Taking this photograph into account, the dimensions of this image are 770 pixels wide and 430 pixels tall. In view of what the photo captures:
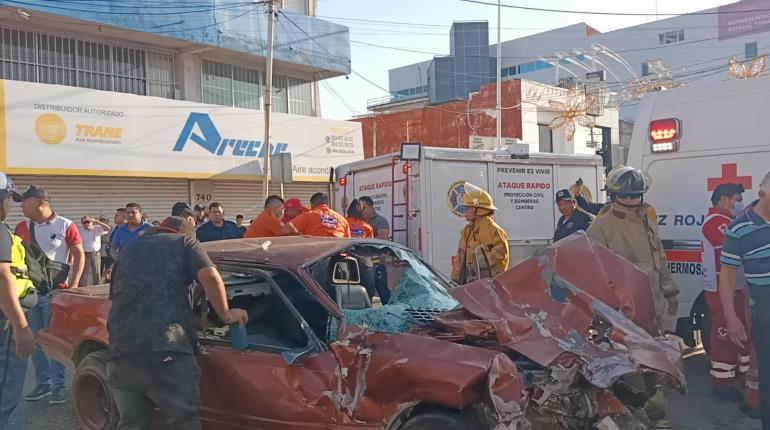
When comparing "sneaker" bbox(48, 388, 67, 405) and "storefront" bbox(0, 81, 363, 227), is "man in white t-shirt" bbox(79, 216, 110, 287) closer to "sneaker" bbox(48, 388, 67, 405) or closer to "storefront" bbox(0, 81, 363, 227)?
"storefront" bbox(0, 81, 363, 227)

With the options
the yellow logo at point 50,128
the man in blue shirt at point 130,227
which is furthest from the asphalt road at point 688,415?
the yellow logo at point 50,128

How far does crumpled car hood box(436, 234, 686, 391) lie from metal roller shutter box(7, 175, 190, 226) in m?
12.4

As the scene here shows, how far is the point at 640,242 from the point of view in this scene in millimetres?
4867

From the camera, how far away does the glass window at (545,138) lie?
2521 cm

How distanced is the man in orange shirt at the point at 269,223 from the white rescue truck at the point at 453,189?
1993mm

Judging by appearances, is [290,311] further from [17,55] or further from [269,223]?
Result: [17,55]

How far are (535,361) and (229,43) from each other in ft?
50.3

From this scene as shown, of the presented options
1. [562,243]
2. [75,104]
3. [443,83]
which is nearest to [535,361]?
[562,243]

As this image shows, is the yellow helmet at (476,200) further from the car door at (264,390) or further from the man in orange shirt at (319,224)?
the car door at (264,390)

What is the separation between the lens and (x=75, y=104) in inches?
524

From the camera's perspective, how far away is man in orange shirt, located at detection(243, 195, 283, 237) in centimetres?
731

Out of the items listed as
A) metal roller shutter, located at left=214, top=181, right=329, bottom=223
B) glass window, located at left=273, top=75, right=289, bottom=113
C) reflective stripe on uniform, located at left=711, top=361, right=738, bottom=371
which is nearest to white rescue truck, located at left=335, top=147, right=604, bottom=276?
reflective stripe on uniform, located at left=711, top=361, right=738, bottom=371

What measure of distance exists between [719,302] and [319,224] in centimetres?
395

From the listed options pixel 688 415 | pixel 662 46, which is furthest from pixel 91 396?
pixel 662 46
